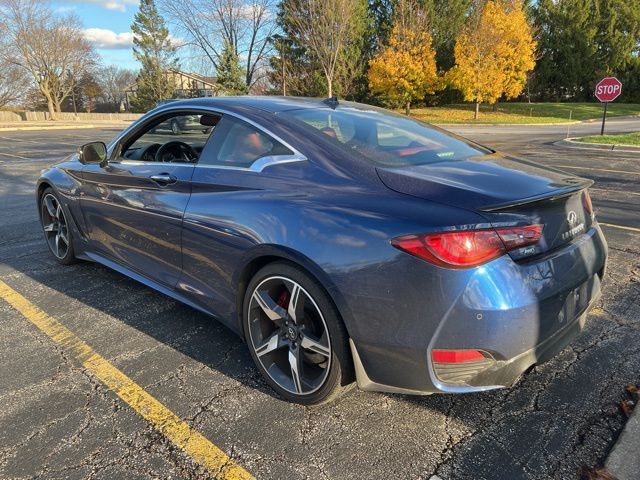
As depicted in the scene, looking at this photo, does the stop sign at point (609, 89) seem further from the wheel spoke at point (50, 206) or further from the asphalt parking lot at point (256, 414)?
the wheel spoke at point (50, 206)

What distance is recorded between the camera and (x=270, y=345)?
2.59m

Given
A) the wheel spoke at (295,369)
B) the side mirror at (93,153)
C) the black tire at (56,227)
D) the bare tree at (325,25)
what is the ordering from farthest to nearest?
the bare tree at (325,25) → the black tire at (56,227) → the side mirror at (93,153) → the wheel spoke at (295,369)

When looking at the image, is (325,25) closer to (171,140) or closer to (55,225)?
(55,225)

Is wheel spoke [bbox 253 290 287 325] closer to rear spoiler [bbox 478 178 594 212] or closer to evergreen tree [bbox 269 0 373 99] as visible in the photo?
rear spoiler [bbox 478 178 594 212]

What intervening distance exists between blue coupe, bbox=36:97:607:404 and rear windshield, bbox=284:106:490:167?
18 millimetres

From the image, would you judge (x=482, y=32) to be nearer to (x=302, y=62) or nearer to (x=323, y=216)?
(x=302, y=62)

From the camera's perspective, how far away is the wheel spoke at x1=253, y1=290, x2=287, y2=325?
2496 mm

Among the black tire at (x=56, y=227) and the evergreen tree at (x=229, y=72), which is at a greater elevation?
the evergreen tree at (x=229, y=72)

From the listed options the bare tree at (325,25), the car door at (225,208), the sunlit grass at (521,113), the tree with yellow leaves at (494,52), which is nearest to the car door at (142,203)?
the car door at (225,208)

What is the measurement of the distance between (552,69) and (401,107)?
17306 millimetres

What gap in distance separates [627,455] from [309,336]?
4.87ft

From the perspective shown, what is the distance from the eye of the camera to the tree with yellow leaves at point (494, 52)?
32.1 metres

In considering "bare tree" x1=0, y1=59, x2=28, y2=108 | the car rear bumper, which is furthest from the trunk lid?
"bare tree" x1=0, y1=59, x2=28, y2=108

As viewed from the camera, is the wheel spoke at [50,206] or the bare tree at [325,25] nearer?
the wheel spoke at [50,206]
